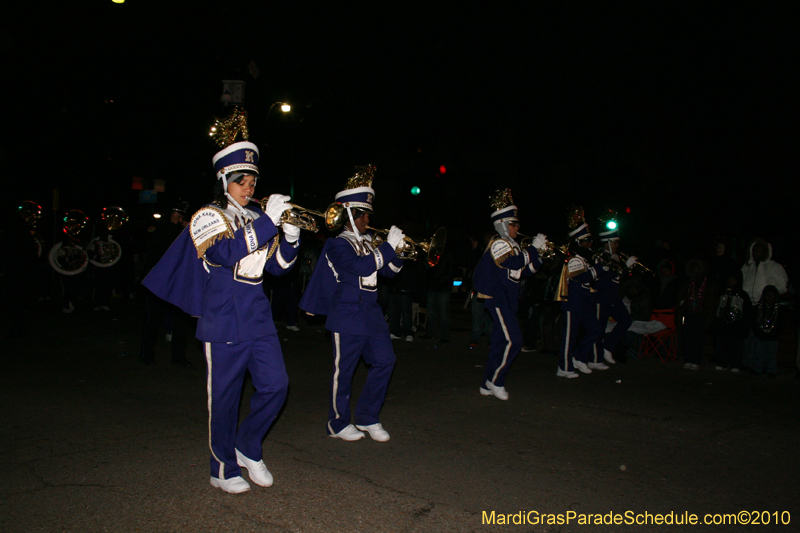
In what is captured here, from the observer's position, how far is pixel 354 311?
5.06 m

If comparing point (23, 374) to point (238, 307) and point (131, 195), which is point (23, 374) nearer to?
point (238, 307)

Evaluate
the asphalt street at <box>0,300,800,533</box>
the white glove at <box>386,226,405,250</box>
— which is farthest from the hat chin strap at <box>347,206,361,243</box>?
the asphalt street at <box>0,300,800,533</box>

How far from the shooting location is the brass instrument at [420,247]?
5830 mm

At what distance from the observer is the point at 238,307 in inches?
151

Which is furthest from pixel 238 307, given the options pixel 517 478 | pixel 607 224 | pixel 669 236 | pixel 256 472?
pixel 669 236

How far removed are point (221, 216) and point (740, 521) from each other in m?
3.70

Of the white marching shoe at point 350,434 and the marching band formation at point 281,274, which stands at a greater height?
the marching band formation at point 281,274

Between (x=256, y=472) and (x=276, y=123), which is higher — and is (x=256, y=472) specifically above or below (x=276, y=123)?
below

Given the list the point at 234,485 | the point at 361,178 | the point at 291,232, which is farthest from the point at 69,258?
the point at 234,485

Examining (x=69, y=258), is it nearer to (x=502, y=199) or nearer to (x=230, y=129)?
(x=502, y=199)

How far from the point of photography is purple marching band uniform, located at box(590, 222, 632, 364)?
9.13 m

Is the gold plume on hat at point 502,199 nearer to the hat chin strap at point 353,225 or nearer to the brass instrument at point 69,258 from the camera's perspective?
the hat chin strap at point 353,225

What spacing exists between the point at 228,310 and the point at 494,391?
3.86 metres

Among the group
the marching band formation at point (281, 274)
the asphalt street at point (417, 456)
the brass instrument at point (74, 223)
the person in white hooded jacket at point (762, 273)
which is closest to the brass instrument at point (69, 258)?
the brass instrument at point (74, 223)
